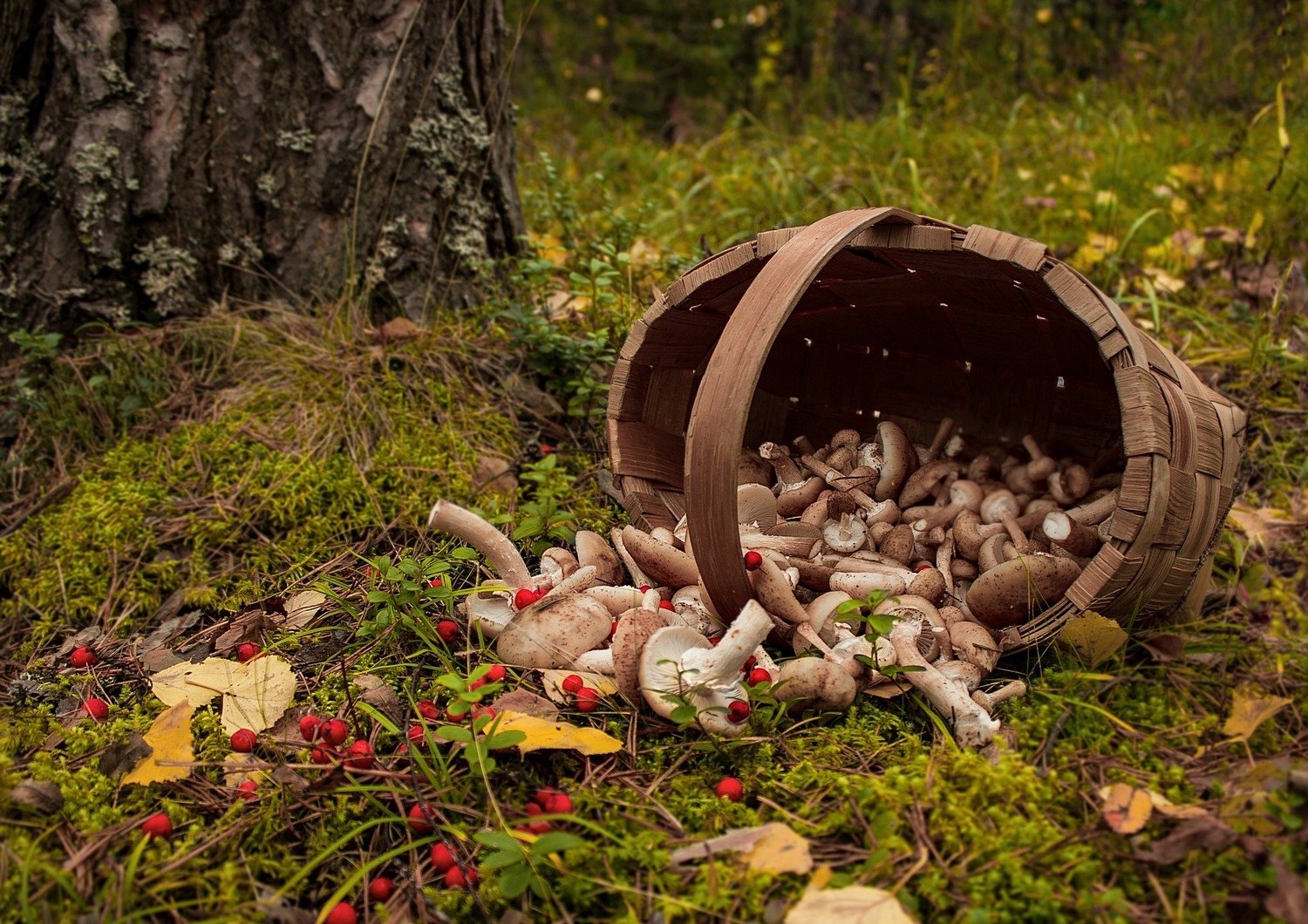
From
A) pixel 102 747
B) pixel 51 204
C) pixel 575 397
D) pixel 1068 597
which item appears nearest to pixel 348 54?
pixel 51 204

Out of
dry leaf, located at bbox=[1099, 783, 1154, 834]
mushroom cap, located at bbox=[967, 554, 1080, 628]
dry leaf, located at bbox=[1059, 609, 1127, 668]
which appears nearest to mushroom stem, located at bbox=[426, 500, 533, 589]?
mushroom cap, located at bbox=[967, 554, 1080, 628]

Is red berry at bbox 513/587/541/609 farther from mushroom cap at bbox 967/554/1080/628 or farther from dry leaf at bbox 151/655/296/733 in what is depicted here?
mushroom cap at bbox 967/554/1080/628

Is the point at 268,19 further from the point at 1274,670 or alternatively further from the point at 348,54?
the point at 1274,670

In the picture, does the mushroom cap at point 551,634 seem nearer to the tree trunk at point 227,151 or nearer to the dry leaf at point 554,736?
the dry leaf at point 554,736

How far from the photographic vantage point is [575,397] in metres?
3.13

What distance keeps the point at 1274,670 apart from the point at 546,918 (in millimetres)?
1603

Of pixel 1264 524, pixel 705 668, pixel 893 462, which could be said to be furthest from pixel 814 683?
pixel 1264 524

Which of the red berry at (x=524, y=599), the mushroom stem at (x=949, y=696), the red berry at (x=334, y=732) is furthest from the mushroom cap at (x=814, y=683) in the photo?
the red berry at (x=334, y=732)

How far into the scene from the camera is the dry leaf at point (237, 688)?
1938 millimetres

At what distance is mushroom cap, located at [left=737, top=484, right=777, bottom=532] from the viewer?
2482mm

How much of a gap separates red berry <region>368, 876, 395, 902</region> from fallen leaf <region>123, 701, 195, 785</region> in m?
0.45

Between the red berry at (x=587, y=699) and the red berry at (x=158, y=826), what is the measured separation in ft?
2.43

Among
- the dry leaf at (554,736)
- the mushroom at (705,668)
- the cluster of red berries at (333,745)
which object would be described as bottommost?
the cluster of red berries at (333,745)

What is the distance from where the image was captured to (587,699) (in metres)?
1.89
